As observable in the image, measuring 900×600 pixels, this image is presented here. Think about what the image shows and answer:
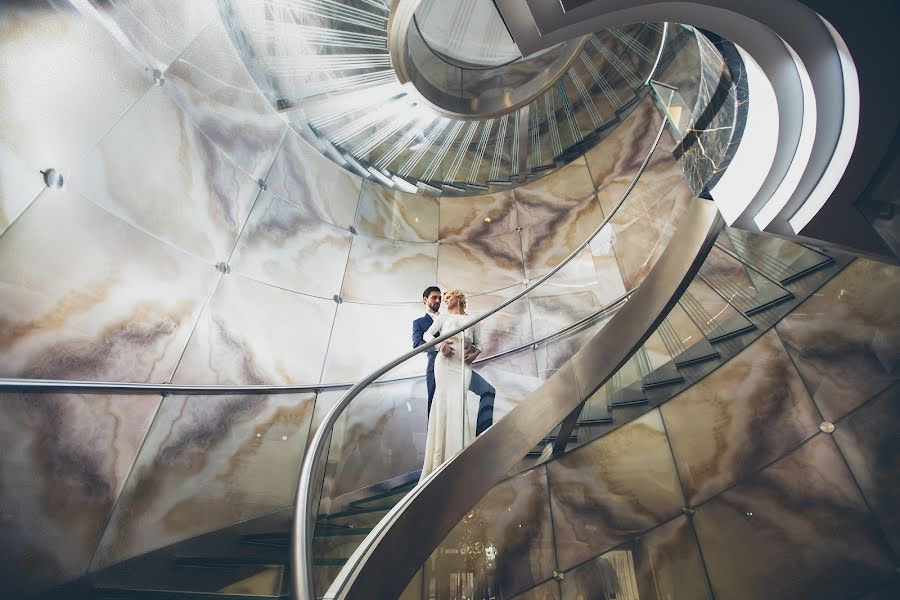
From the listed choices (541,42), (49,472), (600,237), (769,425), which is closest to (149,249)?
Answer: (49,472)

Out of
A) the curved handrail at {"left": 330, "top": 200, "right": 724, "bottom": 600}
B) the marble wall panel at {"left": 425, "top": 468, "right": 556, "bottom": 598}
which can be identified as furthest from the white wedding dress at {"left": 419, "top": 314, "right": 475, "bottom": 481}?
the marble wall panel at {"left": 425, "top": 468, "right": 556, "bottom": 598}

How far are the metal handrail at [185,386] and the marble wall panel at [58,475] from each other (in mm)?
84

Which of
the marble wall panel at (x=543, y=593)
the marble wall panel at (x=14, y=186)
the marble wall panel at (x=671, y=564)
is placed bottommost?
the marble wall panel at (x=543, y=593)

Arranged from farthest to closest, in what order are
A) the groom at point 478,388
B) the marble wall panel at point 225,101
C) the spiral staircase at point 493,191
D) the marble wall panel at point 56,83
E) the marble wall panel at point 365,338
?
the marble wall panel at point 365,338 < the marble wall panel at point 225,101 < the groom at point 478,388 < the marble wall panel at point 56,83 < the spiral staircase at point 493,191

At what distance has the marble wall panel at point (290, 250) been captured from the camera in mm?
3979

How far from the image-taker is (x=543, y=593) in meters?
2.94

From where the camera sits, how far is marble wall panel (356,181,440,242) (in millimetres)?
5330

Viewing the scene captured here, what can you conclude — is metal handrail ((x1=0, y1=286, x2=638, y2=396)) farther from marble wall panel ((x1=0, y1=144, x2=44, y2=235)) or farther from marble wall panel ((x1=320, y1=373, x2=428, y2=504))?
marble wall panel ((x1=0, y1=144, x2=44, y2=235))

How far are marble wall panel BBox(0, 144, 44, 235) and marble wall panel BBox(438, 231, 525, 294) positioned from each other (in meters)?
3.65

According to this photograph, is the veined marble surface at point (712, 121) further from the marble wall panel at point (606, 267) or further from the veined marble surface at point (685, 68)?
the marble wall panel at point (606, 267)

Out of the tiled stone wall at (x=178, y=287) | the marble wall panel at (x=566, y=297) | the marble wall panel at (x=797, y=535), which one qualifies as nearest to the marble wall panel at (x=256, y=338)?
the tiled stone wall at (x=178, y=287)

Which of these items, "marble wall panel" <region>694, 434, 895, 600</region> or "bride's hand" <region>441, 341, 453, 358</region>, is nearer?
"marble wall panel" <region>694, 434, 895, 600</region>

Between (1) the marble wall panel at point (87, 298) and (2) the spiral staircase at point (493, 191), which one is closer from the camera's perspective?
(2) the spiral staircase at point (493, 191)

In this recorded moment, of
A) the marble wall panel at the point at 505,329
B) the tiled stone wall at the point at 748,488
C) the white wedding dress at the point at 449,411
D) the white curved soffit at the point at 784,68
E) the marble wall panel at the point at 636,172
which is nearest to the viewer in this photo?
the white curved soffit at the point at 784,68
